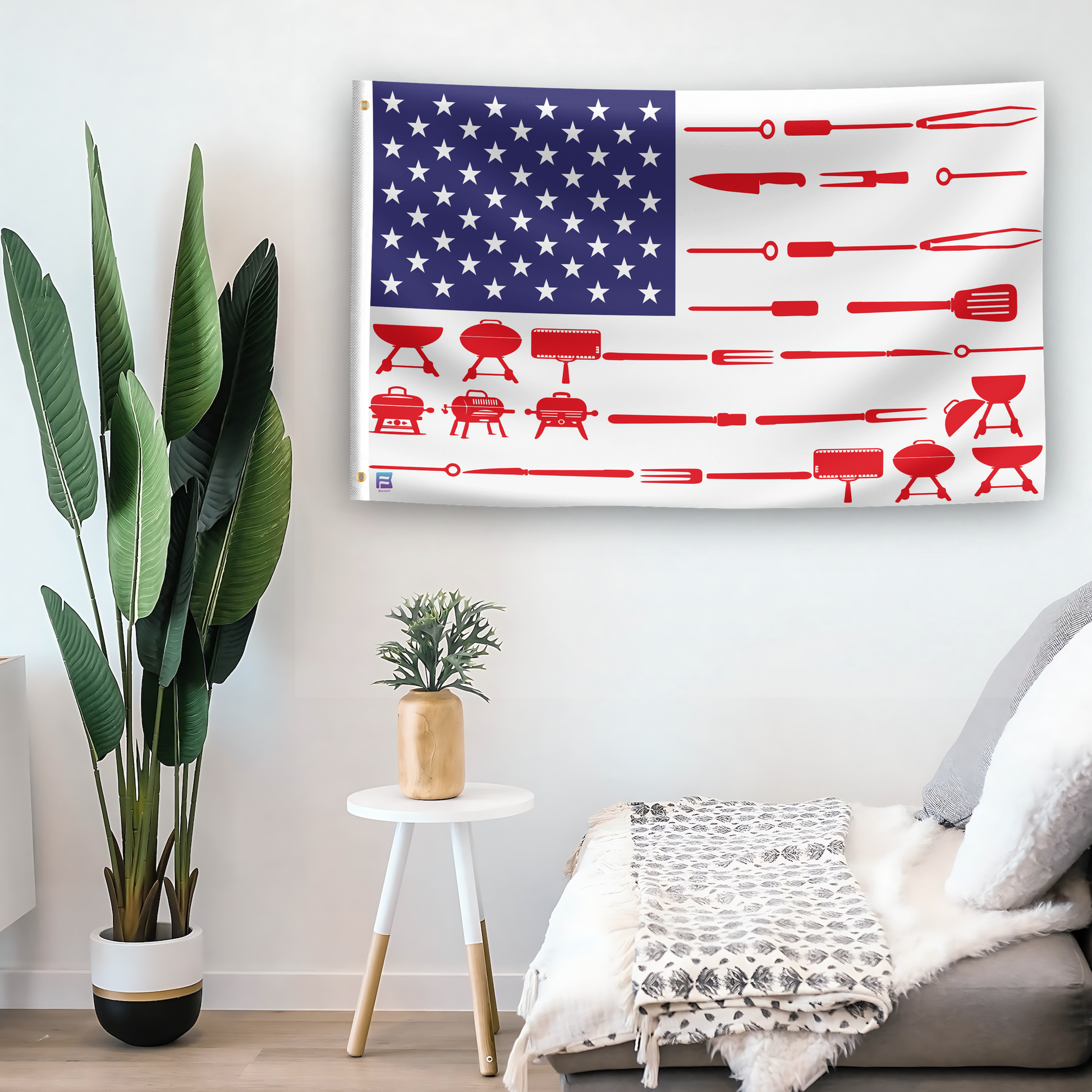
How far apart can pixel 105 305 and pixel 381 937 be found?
4.26ft

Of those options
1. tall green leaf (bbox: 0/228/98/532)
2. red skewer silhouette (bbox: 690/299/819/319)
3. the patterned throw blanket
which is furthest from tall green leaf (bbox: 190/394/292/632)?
red skewer silhouette (bbox: 690/299/819/319)

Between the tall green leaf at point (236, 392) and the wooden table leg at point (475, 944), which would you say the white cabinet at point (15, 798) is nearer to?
the tall green leaf at point (236, 392)

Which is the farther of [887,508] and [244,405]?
[887,508]

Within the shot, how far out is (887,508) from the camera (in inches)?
88.4

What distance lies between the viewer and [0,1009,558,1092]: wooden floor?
184cm

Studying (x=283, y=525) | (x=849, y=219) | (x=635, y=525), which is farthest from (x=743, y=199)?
(x=283, y=525)

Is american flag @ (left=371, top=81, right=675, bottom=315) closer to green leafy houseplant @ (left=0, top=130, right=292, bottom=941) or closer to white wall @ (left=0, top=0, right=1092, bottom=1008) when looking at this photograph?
white wall @ (left=0, top=0, right=1092, bottom=1008)

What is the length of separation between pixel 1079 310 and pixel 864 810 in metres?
1.16

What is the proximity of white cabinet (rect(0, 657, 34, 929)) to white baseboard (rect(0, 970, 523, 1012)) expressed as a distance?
0.61 ft

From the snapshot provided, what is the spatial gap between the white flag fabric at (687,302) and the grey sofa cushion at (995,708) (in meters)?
0.48

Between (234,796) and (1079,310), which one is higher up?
(1079,310)

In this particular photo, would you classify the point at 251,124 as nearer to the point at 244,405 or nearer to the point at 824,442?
the point at 244,405


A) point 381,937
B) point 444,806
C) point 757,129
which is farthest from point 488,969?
point 757,129

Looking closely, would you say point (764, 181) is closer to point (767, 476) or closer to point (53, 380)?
point (767, 476)
